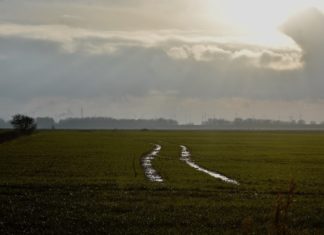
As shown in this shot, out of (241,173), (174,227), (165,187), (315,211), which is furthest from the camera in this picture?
(241,173)

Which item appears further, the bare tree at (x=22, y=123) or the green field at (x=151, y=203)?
the bare tree at (x=22, y=123)

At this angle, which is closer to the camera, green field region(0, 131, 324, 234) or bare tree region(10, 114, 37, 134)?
green field region(0, 131, 324, 234)

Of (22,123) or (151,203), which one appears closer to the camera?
(151,203)

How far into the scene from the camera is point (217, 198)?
2989 centimetres

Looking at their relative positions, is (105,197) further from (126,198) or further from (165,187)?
(165,187)

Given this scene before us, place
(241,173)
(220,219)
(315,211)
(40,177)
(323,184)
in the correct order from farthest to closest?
1. (241,173)
2. (40,177)
3. (323,184)
4. (315,211)
5. (220,219)

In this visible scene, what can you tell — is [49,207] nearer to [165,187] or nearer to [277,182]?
[165,187]

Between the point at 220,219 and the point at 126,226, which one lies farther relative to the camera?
the point at 220,219

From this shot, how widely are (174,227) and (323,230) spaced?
6206 millimetres

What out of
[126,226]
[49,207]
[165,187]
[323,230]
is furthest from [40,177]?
[323,230]

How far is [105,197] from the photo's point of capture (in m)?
29.8

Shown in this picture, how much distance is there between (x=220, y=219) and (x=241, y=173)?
81.5 ft

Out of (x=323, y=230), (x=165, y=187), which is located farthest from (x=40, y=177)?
(x=323, y=230)

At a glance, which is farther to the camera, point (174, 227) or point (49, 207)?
point (49, 207)
